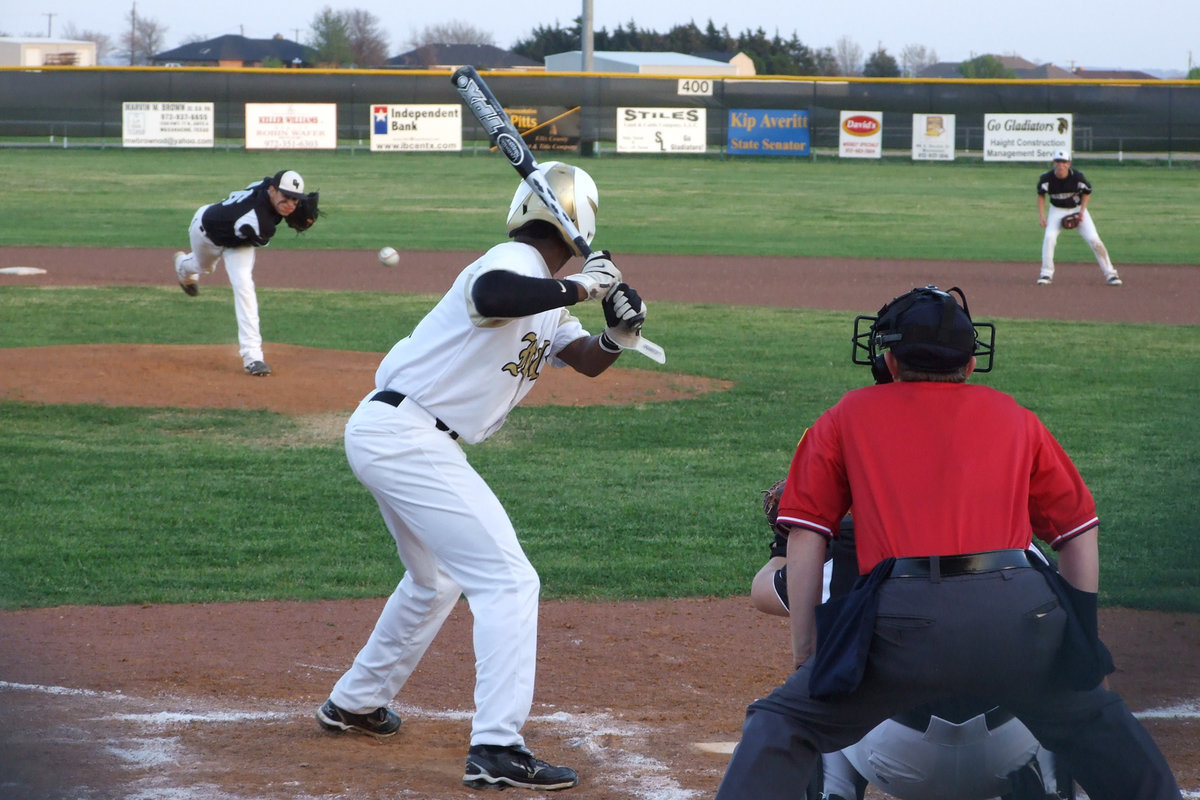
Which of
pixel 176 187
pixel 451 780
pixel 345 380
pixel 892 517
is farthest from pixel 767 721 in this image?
pixel 176 187

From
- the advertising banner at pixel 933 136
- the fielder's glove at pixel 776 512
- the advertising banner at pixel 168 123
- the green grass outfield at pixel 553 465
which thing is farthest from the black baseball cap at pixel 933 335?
the advertising banner at pixel 168 123

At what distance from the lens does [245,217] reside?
34.4 feet

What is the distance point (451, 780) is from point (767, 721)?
4.60 ft

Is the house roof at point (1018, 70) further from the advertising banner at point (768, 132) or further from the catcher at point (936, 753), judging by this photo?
the catcher at point (936, 753)

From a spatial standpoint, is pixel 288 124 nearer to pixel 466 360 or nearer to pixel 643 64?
pixel 466 360

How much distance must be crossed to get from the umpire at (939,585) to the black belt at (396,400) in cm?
142

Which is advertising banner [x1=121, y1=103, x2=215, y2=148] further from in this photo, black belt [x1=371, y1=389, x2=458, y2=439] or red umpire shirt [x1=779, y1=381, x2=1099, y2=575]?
red umpire shirt [x1=779, y1=381, x2=1099, y2=575]

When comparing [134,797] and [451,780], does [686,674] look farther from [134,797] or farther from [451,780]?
[134,797]

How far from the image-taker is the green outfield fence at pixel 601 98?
35969mm

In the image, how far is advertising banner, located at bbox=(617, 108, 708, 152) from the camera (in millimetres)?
37438

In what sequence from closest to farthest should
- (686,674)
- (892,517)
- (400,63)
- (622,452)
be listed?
(892,517)
(686,674)
(622,452)
(400,63)

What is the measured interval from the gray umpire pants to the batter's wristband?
164 cm

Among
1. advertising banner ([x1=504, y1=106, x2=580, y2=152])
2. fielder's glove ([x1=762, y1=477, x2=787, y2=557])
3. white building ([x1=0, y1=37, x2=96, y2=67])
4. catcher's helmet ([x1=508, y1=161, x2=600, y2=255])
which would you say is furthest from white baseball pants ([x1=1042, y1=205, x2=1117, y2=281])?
white building ([x1=0, y1=37, x2=96, y2=67])

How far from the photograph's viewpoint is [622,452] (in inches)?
345
